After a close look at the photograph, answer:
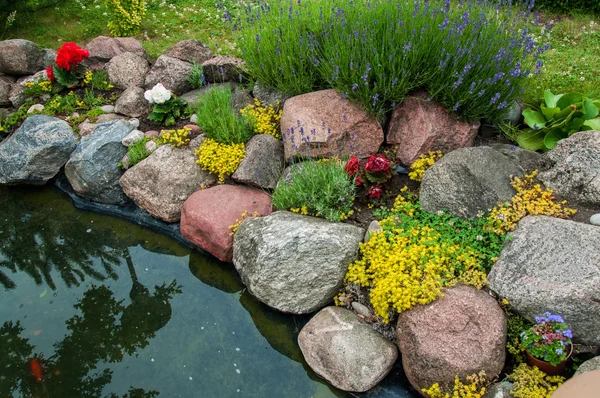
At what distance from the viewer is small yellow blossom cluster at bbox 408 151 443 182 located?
4957 mm

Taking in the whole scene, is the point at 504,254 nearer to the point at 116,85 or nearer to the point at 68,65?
the point at 116,85

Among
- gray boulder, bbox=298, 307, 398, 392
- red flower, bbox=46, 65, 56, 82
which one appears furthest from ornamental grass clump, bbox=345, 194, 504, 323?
red flower, bbox=46, 65, 56, 82

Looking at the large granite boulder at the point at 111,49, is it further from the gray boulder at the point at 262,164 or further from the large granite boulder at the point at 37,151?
the gray boulder at the point at 262,164

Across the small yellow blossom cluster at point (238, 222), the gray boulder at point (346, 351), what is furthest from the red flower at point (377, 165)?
the gray boulder at point (346, 351)

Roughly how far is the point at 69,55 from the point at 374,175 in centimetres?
487

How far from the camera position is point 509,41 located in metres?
5.13

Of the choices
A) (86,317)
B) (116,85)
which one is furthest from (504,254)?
(116,85)

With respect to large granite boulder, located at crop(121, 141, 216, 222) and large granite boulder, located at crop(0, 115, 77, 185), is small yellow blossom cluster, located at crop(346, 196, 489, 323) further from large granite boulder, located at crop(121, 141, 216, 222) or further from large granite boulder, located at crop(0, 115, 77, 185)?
large granite boulder, located at crop(0, 115, 77, 185)

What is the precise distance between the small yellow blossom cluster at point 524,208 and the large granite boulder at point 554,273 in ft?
0.43

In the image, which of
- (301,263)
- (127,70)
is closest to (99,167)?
(127,70)

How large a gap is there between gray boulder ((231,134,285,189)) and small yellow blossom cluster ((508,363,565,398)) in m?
3.09

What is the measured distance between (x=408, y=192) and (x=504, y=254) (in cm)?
121

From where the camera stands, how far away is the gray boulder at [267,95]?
6133 mm

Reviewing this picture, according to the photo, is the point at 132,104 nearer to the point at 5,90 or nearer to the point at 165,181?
the point at 165,181
